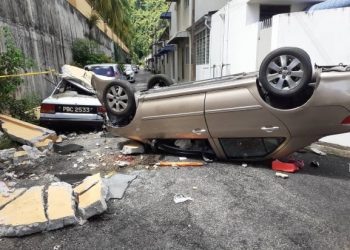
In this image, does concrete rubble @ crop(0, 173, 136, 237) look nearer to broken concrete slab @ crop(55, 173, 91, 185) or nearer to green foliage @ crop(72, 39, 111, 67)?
broken concrete slab @ crop(55, 173, 91, 185)

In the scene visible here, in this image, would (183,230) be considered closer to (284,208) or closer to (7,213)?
(284,208)

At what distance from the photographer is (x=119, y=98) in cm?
546

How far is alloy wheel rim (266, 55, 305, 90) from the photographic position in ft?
14.1

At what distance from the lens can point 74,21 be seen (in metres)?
19.8

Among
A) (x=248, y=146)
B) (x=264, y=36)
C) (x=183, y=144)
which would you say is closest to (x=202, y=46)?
(x=264, y=36)

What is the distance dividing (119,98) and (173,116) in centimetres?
113

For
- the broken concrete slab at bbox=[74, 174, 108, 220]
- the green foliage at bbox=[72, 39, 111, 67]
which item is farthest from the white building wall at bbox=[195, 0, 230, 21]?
the broken concrete slab at bbox=[74, 174, 108, 220]

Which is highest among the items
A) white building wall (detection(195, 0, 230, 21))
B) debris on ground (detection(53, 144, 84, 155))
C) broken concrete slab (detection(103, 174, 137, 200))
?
white building wall (detection(195, 0, 230, 21))

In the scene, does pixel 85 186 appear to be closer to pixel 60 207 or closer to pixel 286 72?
pixel 60 207

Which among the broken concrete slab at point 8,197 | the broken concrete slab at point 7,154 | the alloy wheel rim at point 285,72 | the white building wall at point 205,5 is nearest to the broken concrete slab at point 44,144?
the broken concrete slab at point 7,154

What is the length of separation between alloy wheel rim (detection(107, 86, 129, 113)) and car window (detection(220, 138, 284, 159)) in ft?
6.00

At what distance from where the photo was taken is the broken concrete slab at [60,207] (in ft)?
10.1

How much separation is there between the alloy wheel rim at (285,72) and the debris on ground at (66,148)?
3773mm

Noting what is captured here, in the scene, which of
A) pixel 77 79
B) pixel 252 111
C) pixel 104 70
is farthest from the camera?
pixel 104 70
